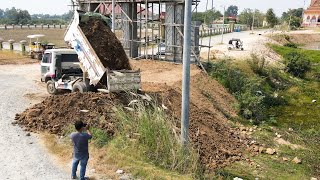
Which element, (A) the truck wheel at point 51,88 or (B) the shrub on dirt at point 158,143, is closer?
(B) the shrub on dirt at point 158,143

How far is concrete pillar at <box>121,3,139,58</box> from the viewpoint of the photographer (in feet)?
79.4

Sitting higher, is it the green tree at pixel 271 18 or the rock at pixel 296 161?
the green tree at pixel 271 18

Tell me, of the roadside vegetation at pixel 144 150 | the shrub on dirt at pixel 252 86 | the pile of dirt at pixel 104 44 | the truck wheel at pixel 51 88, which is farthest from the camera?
the shrub on dirt at pixel 252 86

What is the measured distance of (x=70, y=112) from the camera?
11.4 m

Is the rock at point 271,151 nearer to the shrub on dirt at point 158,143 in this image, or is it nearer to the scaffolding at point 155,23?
the shrub on dirt at point 158,143

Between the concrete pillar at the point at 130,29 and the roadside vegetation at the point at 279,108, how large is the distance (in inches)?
230

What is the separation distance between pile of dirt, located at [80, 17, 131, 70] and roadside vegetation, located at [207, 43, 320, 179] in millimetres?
5696

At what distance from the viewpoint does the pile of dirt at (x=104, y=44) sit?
13305mm

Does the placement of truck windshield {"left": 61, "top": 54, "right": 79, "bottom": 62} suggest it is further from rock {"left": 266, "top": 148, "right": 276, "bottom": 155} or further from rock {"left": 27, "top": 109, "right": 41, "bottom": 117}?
rock {"left": 266, "top": 148, "right": 276, "bottom": 155}

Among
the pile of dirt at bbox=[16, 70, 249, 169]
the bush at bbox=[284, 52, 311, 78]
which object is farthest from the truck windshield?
the bush at bbox=[284, 52, 311, 78]

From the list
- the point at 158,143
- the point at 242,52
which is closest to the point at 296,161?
the point at 158,143

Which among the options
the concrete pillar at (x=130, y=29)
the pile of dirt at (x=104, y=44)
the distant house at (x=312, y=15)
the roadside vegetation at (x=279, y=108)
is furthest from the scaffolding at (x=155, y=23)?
the distant house at (x=312, y=15)

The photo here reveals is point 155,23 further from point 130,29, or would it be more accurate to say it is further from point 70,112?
point 70,112

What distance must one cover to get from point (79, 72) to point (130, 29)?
10178mm
